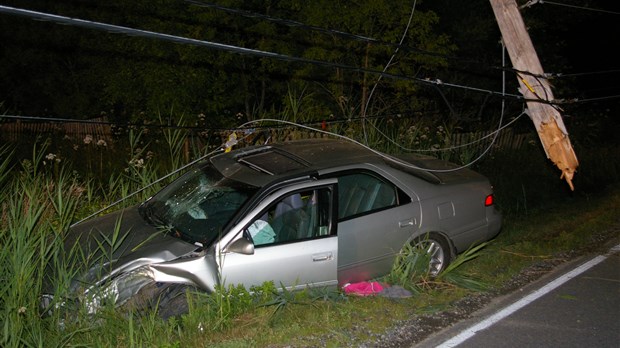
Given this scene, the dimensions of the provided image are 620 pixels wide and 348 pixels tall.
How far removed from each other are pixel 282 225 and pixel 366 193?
1026 millimetres

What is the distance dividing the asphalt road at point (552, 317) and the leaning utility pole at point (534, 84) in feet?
6.89

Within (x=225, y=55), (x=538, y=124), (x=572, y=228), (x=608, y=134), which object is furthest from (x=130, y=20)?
(x=608, y=134)

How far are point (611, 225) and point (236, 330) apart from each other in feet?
20.2

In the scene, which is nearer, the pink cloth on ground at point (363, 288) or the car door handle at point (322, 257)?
the car door handle at point (322, 257)

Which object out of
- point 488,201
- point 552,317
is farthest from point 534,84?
point 552,317

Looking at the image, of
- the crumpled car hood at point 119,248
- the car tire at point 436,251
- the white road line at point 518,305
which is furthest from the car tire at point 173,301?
the car tire at point 436,251

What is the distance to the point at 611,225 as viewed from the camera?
8.83m

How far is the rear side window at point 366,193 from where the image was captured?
6.34 meters

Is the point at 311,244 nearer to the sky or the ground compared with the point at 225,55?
nearer to the ground

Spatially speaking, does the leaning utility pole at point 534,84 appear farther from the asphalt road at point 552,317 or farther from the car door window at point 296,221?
the car door window at point 296,221

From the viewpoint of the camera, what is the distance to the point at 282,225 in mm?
5934

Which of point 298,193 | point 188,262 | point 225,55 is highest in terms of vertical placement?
point 225,55

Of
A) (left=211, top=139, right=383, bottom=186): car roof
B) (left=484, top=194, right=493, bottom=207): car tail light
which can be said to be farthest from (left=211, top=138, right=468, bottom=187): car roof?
(left=484, top=194, right=493, bottom=207): car tail light

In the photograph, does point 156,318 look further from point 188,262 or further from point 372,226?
point 372,226
